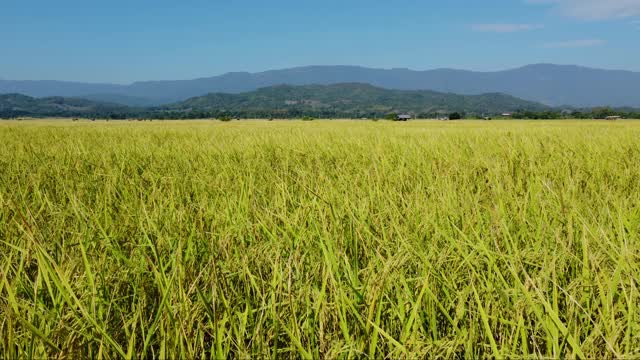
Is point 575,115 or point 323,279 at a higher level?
point 575,115

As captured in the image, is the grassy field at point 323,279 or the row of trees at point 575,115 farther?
the row of trees at point 575,115

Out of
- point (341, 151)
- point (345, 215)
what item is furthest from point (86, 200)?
point (341, 151)

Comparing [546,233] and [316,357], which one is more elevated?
[546,233]

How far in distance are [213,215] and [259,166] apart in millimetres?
2182

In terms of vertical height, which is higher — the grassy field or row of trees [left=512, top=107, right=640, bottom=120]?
row of trees [left=512, top=107, right=640, bottom=120]

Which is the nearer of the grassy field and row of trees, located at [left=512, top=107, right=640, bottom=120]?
the grassy field

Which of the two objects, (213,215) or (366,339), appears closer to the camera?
(366,339)

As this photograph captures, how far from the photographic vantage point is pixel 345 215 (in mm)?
2369

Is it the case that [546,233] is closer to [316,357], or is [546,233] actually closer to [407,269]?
[407,269]

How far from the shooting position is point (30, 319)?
1.25 m

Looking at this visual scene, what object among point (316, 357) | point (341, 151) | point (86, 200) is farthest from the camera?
point (341, 151)

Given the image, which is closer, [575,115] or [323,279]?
[323,279]

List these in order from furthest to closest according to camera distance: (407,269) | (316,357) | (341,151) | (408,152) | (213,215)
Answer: (341,151), (408,152), (213,215), (407,269), (316,357)

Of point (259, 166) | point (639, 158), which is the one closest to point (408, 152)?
point (259, 166)
